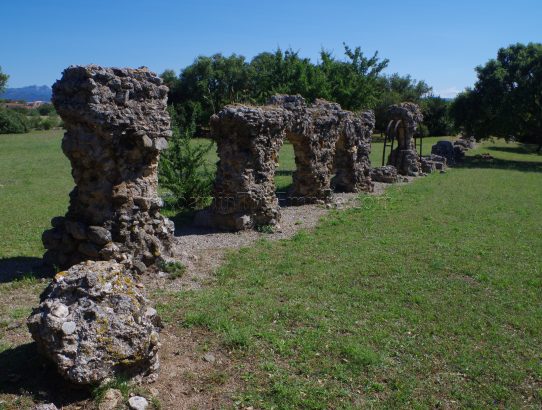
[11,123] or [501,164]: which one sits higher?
[11,123]

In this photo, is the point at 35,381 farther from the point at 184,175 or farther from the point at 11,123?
the point at 11,123

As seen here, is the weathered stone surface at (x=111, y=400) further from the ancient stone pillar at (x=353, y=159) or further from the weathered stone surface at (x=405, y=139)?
the weathered stone surface at (x=405, y=139)

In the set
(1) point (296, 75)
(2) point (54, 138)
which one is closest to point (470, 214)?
(1) point (296, 75)

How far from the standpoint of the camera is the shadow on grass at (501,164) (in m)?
30.7

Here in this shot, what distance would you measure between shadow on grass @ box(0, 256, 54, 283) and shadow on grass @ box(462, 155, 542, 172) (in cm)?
2725

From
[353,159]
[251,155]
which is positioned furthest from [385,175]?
[251,155]

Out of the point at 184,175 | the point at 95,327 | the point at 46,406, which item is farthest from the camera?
the point at 184,175

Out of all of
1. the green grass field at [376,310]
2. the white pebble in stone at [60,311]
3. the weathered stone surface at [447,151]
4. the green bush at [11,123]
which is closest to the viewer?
the white pebble in stone at [60,311]

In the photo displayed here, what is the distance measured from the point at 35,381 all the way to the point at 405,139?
80.0 ft

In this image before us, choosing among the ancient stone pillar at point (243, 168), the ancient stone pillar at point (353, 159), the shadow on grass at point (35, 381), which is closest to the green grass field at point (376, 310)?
the shadow on grass at point (35, 381)

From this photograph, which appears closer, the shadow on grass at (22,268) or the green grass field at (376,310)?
the green grass field at (376,310)

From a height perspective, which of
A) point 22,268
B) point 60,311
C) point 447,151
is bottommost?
point 22,268

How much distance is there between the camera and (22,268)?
10.0 m

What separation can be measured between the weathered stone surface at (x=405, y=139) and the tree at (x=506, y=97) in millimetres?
9054
